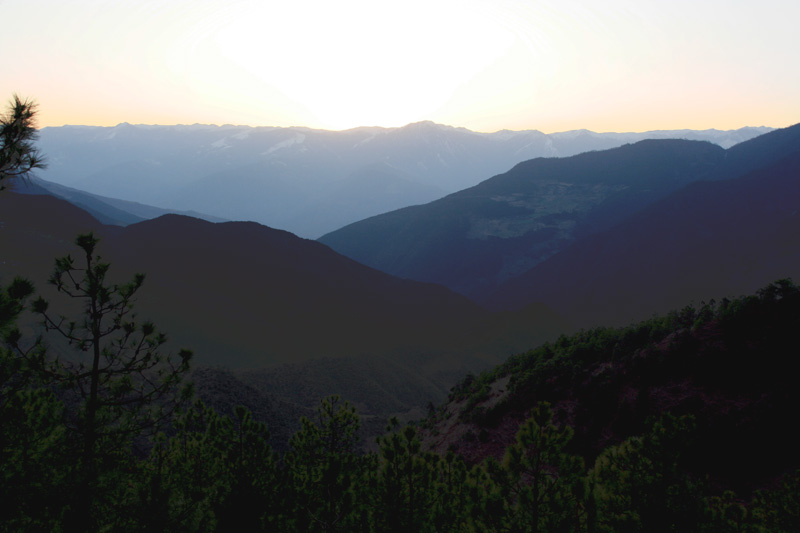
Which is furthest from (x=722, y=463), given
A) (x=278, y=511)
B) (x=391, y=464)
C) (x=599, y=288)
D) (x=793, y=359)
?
(x=599, y=288)

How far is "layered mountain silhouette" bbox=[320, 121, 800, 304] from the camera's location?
12975cm

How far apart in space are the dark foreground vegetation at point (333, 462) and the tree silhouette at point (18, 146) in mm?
1466

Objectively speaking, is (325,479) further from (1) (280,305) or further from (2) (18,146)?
(1) (280,305)

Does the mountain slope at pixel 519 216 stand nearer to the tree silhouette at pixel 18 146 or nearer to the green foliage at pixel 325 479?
the green foliage at pixel 325 479

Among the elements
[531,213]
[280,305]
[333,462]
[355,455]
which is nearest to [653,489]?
[333,462]

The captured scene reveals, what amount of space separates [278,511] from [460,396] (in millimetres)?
24309

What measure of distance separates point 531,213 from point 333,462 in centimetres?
14590

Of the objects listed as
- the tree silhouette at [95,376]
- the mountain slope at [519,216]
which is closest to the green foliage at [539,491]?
the tree silhouette at [95,376]

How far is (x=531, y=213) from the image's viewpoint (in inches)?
5728

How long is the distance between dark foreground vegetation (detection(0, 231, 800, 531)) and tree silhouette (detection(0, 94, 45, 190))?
1.47 metres

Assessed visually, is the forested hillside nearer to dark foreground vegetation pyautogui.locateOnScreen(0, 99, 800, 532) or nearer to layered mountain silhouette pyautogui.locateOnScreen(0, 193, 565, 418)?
dark foreground vegetation pyautogui.locateOnScreen(0, 99, 800, 532)

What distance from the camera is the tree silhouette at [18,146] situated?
6727 millimetres

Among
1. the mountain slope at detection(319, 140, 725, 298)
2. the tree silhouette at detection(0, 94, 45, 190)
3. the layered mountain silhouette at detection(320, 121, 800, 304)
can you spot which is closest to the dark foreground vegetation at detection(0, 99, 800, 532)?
the tree silhouette at detection(0, 94, 45, 190)

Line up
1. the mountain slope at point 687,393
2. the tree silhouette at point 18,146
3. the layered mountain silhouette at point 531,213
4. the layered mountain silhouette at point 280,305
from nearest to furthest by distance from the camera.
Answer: the tree silhouette at point 18,146 < the mountain slope at point 687,393 < the layered mountain silhouette at point 280,305 < the layered mountain silhouette at point 531,213
